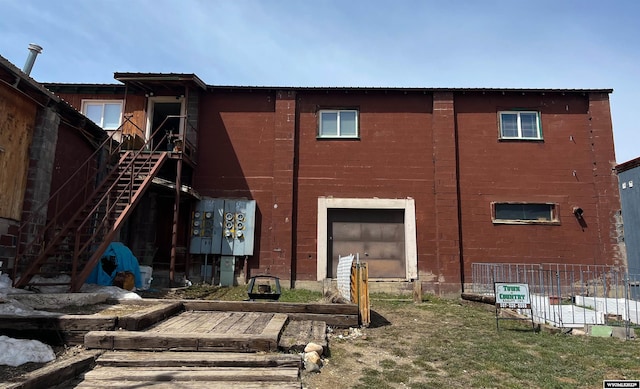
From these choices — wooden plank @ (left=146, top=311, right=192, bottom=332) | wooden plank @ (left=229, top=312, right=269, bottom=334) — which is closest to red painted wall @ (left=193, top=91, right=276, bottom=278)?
wooden plank @ (left=229, top=312, right=269, bottom=334)

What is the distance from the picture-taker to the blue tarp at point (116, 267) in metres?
10.8

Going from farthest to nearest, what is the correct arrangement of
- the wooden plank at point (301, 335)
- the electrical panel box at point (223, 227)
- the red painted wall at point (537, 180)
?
the red painted wall at point (537, 180) < the electrical panel box at point (223, 227) < the wooden plank at point (301, 335)

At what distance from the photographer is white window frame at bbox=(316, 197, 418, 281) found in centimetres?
1508

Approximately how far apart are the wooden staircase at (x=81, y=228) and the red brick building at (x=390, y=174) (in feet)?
8.31

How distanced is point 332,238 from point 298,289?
2228 millimetres

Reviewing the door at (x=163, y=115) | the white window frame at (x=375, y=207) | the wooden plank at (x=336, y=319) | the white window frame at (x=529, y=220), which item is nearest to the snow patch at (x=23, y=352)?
the wooden plank at (x=336, y=319)

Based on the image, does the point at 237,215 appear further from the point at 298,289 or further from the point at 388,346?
the point at 388,346

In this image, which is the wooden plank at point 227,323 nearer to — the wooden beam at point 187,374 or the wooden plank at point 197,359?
the wooden plank at point 197,359

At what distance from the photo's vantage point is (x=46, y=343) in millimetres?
5840

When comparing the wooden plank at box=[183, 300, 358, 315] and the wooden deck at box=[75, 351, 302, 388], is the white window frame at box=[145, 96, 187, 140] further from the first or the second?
the wooden deck at box=[75, 351, 302, 388]

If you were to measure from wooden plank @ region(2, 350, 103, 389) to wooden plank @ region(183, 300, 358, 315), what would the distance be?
126 inches

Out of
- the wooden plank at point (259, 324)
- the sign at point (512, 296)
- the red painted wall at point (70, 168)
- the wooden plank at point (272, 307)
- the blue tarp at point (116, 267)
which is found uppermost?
the red painted wall at point (70, 168)

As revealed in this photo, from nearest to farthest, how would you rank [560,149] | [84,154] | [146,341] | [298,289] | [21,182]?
[146,341], [21,182], [84,154], [298,289], [560,149]

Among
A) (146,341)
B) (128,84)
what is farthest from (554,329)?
(128,84)
